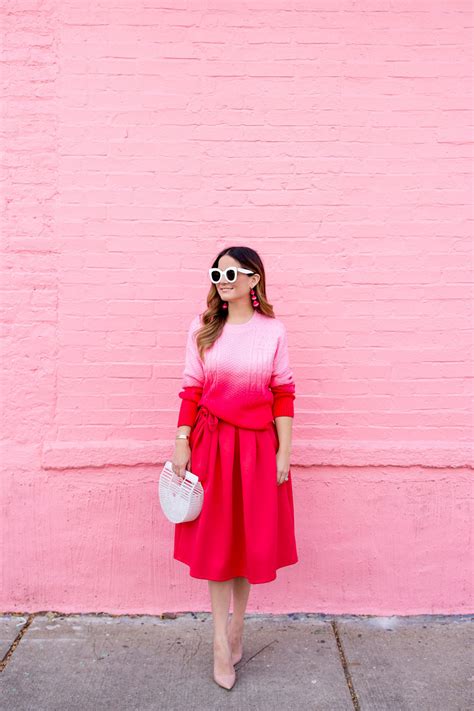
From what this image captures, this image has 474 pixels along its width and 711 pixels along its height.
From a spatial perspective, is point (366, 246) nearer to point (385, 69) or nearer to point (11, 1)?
point (385, 69)

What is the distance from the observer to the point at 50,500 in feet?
12.0

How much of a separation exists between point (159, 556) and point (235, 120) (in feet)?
7.77

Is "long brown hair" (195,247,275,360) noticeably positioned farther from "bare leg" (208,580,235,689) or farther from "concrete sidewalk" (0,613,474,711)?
"concrete sidewalk" (0,613,474,711)

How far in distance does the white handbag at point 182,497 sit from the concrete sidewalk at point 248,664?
30.2 inches

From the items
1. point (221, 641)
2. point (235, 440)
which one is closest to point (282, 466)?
point (235, 440)

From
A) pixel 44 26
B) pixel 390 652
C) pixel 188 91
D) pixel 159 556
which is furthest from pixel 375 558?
pixel 44 26

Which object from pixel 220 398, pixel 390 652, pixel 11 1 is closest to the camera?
pixel 220 398

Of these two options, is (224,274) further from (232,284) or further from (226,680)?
(226,680)

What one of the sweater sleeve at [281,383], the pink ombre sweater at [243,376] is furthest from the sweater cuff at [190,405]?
the sweater sleeve at [281,383]

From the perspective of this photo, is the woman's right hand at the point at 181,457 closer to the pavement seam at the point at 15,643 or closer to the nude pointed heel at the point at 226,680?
the nude pointed heel at the point at 226,680

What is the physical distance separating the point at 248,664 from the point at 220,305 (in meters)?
1.71

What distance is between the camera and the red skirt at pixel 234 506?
2971 millimetres

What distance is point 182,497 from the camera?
2.99 m

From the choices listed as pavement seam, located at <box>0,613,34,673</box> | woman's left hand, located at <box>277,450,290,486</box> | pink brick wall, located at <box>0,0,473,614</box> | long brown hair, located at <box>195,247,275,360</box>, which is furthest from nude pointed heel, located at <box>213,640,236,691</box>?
long brown hair, located at <box>195,247,275,360</box>
